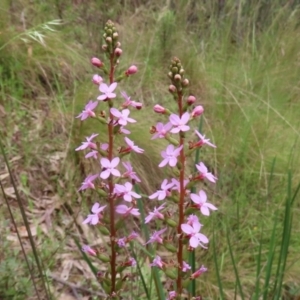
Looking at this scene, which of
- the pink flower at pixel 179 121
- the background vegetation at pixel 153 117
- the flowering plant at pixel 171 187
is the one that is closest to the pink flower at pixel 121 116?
the flowering plant at pixel 171 187

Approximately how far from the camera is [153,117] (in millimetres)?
3775

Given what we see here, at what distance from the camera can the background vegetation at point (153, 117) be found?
9.40ft

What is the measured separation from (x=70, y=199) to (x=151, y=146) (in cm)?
60

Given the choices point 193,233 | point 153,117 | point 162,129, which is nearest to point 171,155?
point 162,129

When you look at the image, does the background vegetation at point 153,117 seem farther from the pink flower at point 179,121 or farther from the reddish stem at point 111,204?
the pink flower at point 179,121

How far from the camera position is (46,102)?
Answer: 13.0 ft

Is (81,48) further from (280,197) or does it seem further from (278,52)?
(280,197)

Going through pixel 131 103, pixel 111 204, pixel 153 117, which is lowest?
pixel 153 117

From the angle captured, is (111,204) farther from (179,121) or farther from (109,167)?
(179,121)

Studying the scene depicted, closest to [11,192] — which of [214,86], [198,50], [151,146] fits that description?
[151,146]

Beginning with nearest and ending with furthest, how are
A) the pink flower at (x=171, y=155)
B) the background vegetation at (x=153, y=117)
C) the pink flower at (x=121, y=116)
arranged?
the pink flower at (x=171, y=155) < the pink flower at (x=121, y=116) < the background vegetation at (x=153, y=117)

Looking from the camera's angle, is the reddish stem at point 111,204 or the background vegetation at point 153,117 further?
the background vegetation at point 153,117

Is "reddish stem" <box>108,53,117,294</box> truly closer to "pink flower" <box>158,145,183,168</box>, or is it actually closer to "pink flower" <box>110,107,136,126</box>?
"pink flower" <box>110,107,136,126</box>

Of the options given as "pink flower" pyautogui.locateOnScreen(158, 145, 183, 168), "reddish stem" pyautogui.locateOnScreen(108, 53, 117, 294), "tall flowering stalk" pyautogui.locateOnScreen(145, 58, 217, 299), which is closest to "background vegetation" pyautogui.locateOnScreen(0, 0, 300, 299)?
"reddish stem" pyautogui.locateOnScreen(108, 53, 117, 294)
